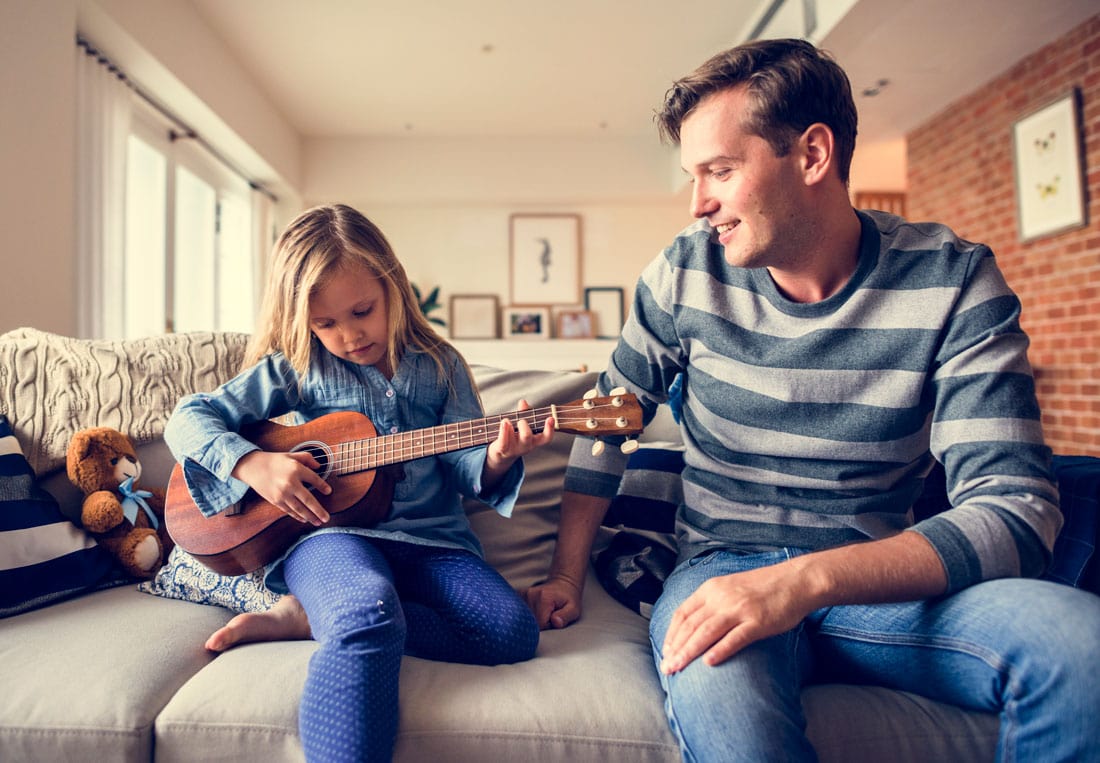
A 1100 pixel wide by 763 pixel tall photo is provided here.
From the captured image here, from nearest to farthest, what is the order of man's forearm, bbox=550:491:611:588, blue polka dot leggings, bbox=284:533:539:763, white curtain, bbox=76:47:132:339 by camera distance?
blue polka dot leggings, bbox=284:533:539:763
man's forearm, bbox=550:491:611:588
white curtain, bbox=76:47:132:339

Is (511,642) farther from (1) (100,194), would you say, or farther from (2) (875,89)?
(2) (875,89)

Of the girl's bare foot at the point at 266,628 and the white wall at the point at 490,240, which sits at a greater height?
the white wall at the point at 490,240

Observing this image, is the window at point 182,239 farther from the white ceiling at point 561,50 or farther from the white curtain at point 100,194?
the white ceiling at point 561,50

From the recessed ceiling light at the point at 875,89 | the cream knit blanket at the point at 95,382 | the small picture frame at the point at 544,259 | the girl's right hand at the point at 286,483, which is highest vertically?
the recessed ceiling light at the point at 875,89

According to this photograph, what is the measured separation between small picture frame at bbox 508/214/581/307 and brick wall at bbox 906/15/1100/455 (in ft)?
9.91

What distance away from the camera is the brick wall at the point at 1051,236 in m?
3.65

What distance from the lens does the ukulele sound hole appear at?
1.25 m

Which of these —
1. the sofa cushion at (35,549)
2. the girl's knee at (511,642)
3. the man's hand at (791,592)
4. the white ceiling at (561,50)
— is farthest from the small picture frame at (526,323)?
the man's hand at (791,592)

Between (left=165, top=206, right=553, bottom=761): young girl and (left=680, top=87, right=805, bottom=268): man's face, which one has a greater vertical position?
(left=680, top=87, right=805, bottom=268): man's face

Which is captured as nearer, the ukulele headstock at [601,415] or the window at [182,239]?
the ukulele headstock at [601,415]

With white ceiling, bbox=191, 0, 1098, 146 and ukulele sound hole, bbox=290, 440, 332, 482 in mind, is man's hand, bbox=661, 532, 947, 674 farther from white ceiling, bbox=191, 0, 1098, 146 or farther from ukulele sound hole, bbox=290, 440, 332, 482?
white ceiling, bbox=191, 0, 1098, 146

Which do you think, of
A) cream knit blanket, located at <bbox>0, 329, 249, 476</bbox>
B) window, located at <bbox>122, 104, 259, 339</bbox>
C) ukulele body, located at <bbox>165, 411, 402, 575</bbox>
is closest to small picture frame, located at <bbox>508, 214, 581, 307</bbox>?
window, located at <bbox>122, 104, 259, 339</bbox>

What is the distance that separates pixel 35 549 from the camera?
1.25 meters

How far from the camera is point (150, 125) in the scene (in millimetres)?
4324
